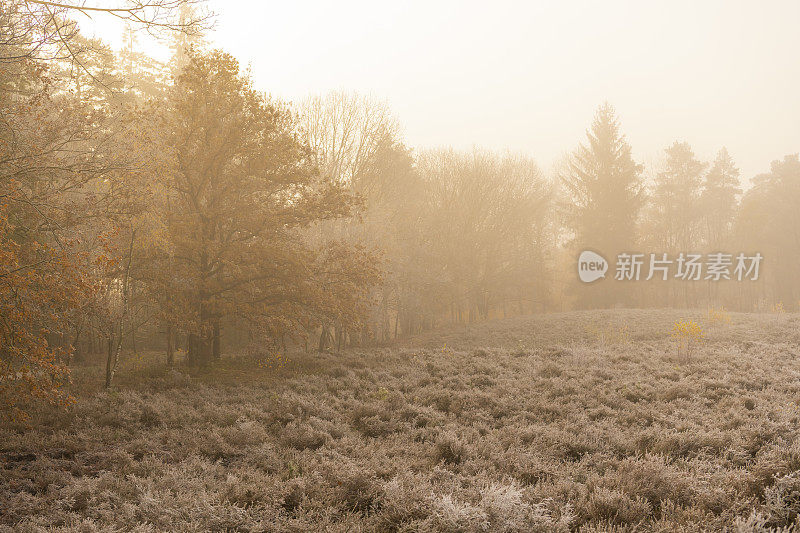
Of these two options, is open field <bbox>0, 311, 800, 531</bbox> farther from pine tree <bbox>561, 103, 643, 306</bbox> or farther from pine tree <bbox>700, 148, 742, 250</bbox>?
pine tree <bbox>700, 148, 742, 250</bbox>

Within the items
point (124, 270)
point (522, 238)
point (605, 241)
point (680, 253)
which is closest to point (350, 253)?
point (124, 270)

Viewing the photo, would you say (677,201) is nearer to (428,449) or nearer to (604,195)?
(604,195)

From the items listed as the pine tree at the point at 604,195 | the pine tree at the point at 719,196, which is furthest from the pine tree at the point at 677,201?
the pine tree at the point at 604,195

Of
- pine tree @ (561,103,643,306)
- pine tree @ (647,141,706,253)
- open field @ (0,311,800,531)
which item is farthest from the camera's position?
pine tree @ (647,141,706,253)

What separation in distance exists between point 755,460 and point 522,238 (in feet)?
108

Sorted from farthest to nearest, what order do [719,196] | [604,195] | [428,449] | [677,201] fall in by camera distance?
[719,196] < [677,201] < [604,195] < [428,449]

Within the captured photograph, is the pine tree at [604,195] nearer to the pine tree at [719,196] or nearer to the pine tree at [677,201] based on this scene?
the pine tree at [677,201]

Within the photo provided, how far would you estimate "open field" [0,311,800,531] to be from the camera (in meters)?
4.39

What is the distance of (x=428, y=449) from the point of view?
6809mm

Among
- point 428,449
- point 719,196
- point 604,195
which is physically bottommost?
point 428,449

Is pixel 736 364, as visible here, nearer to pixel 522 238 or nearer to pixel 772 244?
pixel 522 238

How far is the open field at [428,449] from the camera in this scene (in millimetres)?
4387

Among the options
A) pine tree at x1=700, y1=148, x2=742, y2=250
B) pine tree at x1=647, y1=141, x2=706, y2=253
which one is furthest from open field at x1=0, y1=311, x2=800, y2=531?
pine tree at x1=700, y1=148, x2=742, y2=250

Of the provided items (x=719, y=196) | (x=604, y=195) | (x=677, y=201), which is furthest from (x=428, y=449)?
(x=719, y=196)
